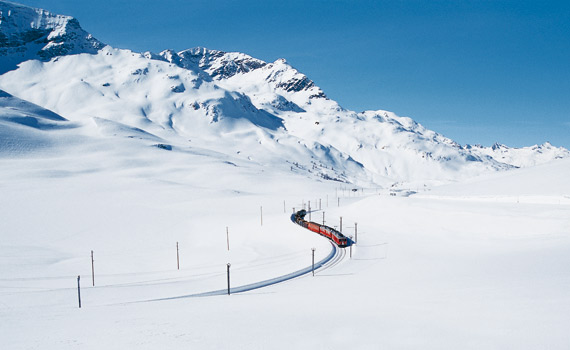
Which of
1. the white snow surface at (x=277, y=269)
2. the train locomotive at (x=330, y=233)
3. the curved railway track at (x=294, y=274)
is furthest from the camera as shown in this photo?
the train locomotive at (x=330, y=233)

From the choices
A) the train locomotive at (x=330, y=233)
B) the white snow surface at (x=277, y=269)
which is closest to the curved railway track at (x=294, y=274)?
the train locomotive at (x=330, y=233)

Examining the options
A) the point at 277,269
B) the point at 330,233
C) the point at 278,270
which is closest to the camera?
the point at 278,270

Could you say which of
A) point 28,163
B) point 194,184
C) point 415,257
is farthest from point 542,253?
point 28,163

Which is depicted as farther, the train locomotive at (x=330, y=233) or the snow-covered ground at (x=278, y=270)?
the train locomotive at (x=330, y=233)

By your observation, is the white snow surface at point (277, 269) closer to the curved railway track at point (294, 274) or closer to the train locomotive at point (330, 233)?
the curved railway track at point (294, 274)

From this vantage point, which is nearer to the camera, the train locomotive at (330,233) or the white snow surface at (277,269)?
the white snow surface at (277,269)

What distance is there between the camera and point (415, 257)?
117 feet

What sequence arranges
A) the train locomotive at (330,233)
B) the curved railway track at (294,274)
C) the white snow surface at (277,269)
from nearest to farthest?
the white snow surface at (277,269)
the curved railway track at (294,274)
the train locomotive at (330,233)

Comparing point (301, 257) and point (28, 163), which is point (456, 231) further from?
point (28, 163)

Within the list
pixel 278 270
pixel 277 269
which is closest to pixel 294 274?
pixel 278 270

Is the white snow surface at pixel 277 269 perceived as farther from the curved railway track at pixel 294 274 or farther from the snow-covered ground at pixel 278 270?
the curved railway track at pixel 294 274

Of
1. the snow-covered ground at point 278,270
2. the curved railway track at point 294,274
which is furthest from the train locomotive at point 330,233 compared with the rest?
the snow-covered ground at point 278,270

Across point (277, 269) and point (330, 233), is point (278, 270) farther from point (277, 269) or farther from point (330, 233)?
point (330, 233)

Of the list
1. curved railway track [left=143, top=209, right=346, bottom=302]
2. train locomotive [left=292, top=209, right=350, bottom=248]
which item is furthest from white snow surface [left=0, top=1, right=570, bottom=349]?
train locomotive [left=292, top=209, right=350, bottom=248]
